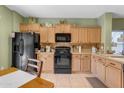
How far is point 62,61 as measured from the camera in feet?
20.6

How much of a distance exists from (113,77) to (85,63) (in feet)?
9.09

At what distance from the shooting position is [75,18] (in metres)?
7.06

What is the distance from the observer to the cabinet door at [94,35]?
6539 millimetres

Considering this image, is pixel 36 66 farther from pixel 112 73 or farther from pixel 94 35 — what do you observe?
pixel 94 35

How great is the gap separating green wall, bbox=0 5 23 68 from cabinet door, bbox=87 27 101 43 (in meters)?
3.00

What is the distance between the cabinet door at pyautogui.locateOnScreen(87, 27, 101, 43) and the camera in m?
6.54

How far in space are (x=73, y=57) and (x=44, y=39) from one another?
4.68 ft

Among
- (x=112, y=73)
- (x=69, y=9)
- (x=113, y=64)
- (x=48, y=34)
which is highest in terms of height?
(x=69, y=9)

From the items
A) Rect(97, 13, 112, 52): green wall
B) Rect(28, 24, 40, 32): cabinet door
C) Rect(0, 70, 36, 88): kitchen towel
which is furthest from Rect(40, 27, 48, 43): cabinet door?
Rect(0, 70, 36, 88): kitchen towel

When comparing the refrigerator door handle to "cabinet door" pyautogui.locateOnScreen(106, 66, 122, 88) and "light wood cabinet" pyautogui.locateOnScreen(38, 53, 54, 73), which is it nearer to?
"light wood cabinet" pyautogui.locateOnScreen(38, 53, 54, 73)

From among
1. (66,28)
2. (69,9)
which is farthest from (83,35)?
(69,9)

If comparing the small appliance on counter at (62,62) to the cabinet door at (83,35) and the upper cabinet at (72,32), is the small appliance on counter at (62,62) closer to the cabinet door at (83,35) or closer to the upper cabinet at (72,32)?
the upper cabinet at (72,32)

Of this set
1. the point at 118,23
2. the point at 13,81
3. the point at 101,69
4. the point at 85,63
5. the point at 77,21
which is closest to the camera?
the point at 13,81
